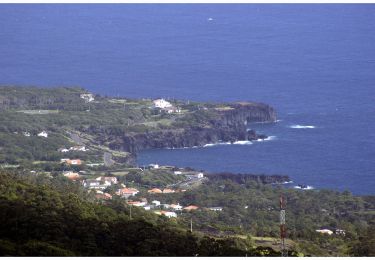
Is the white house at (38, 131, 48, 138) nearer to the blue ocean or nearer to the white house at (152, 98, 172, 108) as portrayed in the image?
the blue ocean

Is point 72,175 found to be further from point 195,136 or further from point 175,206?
point 195,136

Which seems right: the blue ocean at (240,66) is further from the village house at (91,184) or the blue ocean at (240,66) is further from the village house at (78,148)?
the village house at (91,184)

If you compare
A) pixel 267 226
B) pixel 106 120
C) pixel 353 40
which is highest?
pixel 353 40

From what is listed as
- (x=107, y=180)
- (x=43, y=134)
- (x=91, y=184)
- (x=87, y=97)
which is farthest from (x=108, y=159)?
(x=87, y=97)

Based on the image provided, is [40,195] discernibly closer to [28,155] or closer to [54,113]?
[28,155]

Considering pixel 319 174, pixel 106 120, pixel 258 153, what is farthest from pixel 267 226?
pixel 106 120

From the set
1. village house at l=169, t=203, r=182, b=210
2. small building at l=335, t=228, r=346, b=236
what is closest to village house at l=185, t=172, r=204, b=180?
village house at l=169, t=203, r=182, b=210
